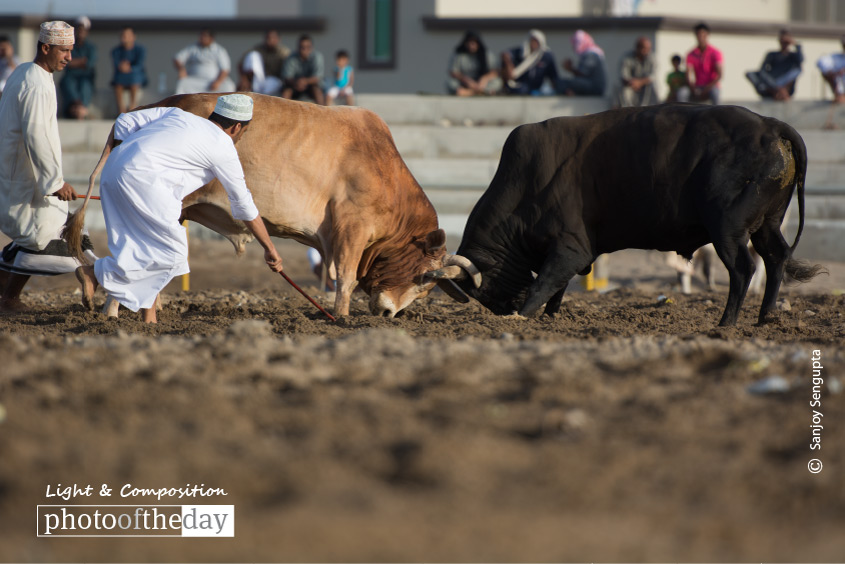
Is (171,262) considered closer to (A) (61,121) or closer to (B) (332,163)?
(B) (332,163)

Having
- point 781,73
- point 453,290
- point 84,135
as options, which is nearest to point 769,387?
point 453,290

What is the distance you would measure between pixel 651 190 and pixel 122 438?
169 inches

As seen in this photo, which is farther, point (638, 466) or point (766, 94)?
point (766, 94)

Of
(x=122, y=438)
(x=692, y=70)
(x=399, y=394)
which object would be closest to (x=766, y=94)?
(x=692, y=70)

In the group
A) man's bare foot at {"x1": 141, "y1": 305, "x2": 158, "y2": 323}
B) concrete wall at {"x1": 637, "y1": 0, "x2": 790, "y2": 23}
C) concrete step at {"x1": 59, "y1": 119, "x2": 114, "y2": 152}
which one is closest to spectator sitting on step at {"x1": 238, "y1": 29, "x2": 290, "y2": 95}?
concrete step at {"x1": 59, "y1": 119, "x2": 114, "y2": 152}

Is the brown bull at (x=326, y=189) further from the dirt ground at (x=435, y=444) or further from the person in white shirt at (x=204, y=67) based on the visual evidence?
the person in white shirt at (x=204, y=67)

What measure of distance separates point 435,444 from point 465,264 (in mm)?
3911

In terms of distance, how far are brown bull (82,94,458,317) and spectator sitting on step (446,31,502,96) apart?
7356 mm

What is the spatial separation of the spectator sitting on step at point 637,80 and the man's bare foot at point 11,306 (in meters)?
8.58

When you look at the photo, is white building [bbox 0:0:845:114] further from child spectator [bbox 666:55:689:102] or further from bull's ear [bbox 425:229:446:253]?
bull's ear [bbox 425:229:446:253]

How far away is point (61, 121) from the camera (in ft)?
45.6

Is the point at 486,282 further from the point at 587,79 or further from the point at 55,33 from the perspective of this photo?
the point at 587,79

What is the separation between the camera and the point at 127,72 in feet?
47.4

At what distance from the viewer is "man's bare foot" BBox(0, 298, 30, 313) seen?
7.10 meters
